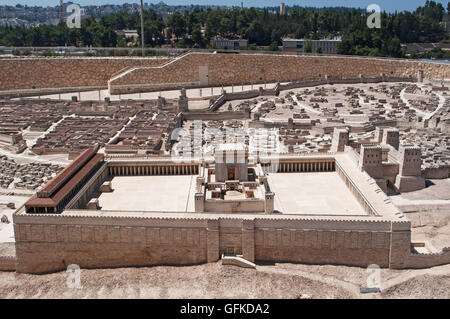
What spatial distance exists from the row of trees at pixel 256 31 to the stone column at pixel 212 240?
9053 cm

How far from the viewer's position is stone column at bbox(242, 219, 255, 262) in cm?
3359

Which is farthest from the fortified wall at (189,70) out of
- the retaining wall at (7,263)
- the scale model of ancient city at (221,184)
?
the retaining wall at (7,263)

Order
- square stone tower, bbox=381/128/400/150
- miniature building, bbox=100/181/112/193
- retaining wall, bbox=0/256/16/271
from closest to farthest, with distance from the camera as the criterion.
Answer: retaining wall, bbox=0/256/16/271, miniature building, bbox=100/181/112/193, square stone tower, bbox=381/128/400/150

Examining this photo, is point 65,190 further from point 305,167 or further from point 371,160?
point 371,160

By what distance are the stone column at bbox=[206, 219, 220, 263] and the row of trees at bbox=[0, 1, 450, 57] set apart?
297ft

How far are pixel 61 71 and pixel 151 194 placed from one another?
63.8 meters

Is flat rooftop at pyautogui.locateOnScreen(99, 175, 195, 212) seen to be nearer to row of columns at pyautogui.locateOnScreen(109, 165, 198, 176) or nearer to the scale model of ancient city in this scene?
the scale model of ancient city

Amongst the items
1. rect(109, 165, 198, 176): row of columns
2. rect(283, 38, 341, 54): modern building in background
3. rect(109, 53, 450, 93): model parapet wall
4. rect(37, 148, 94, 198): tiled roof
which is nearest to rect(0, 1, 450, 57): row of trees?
rect(283, 38, 341, 54): modern building in background

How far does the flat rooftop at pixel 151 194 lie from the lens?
3766 cm

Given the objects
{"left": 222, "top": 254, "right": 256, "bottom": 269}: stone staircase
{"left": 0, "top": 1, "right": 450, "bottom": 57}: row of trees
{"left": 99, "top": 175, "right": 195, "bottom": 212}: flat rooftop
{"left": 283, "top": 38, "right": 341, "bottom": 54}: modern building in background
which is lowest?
{"left": 222, "top": 254, "right": 256, "bottom": 269}: stone staircase

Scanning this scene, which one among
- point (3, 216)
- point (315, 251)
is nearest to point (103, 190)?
point (3, 216)

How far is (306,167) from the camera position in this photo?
147ft

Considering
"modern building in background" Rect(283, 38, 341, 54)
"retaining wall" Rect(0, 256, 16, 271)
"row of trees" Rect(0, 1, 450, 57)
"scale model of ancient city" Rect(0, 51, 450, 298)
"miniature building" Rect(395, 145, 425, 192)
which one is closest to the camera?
"scale model of ancient city" Rect(0, 51, 450, 298)

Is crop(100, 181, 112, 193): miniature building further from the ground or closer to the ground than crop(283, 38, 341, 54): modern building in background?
closer to the ground
